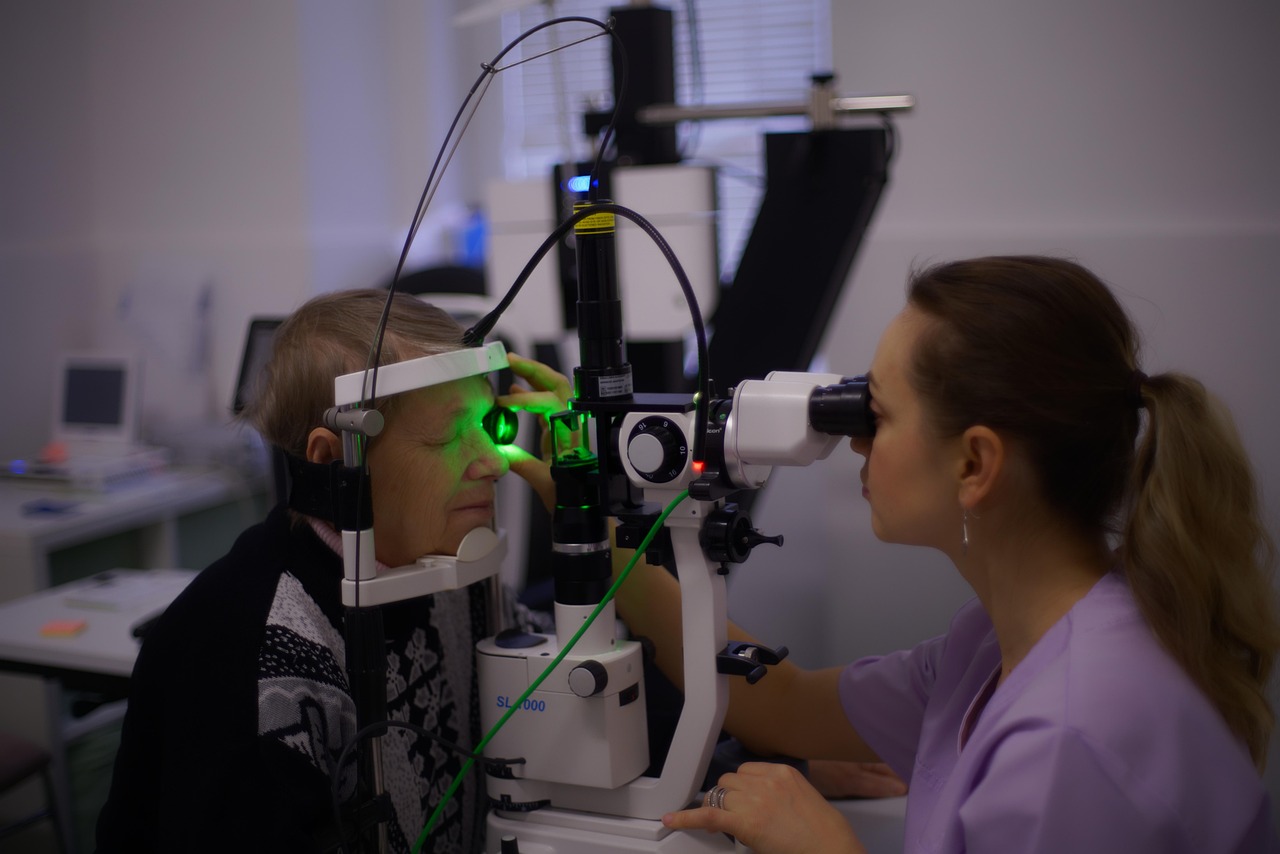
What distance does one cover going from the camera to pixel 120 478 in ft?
9.30

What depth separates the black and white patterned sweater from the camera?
3.14 feet

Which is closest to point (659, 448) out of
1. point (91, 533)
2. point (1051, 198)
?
point (1051, 198)

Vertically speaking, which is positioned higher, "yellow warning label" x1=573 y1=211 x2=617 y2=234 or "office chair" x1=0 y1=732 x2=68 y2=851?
"yellow warning label" x1=573 y1=211 x2=617 y2=234

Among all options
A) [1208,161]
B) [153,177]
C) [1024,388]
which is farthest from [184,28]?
[1024,388]

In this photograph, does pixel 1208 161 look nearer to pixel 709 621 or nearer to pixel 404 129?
pixel 709 621

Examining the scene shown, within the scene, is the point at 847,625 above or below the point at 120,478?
below

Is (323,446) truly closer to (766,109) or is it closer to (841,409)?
(841,409)

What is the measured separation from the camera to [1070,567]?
0.97 metres

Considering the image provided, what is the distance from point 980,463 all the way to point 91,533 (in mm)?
2299

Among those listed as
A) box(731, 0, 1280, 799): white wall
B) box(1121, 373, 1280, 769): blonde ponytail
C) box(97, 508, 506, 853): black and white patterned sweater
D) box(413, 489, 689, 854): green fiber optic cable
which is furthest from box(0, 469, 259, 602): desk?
box(1121, 373, 1280, 769): blonde ponytail

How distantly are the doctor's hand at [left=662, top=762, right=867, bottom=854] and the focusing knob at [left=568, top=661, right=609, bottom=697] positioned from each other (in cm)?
14

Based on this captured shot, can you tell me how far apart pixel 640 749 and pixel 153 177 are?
2.89 m

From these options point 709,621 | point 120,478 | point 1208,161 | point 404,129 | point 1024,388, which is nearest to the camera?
point 1024,388

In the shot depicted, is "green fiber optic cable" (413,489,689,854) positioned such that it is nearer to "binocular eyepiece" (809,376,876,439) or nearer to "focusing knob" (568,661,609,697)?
"focusing knob" (568,661,609,697)
